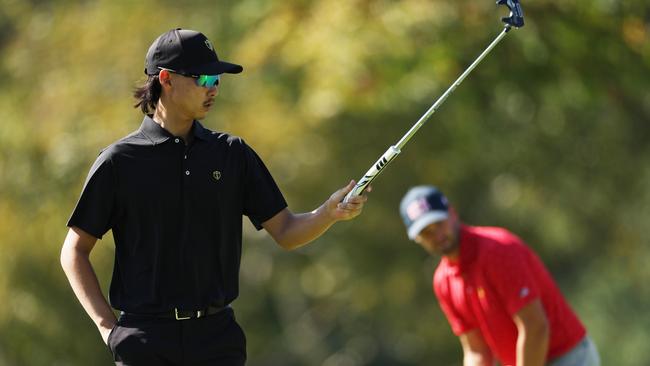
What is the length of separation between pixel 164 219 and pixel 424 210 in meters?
2.67

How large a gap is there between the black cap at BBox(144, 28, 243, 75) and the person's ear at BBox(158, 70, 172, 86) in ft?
0.08

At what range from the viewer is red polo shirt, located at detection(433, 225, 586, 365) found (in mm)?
8023

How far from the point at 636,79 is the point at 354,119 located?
7.69m

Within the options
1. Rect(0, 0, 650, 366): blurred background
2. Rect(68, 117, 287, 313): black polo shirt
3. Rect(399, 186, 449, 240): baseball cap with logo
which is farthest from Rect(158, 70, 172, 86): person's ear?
Rect(0, 0, 650, 366): blurred background

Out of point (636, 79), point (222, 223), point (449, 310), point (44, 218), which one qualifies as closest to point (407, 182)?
point (44, 218)

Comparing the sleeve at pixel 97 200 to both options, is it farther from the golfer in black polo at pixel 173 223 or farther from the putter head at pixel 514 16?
the putter head at pixel 514 16

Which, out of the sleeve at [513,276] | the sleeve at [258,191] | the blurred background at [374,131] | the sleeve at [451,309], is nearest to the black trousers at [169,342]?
the sleeve at [258,191]

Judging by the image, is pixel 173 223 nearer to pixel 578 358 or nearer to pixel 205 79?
pixel 205 79

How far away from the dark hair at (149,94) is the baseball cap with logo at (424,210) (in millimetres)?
2419

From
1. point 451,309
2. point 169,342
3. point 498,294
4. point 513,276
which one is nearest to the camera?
point 169,342

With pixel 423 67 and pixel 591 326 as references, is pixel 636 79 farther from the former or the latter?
pixel 591 326

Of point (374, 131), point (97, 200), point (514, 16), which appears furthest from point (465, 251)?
point (374, 131)

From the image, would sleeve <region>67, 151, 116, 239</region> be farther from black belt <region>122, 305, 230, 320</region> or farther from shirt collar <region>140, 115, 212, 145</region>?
black belt <region>122, 305, 230, 320</region>

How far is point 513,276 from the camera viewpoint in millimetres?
7980
